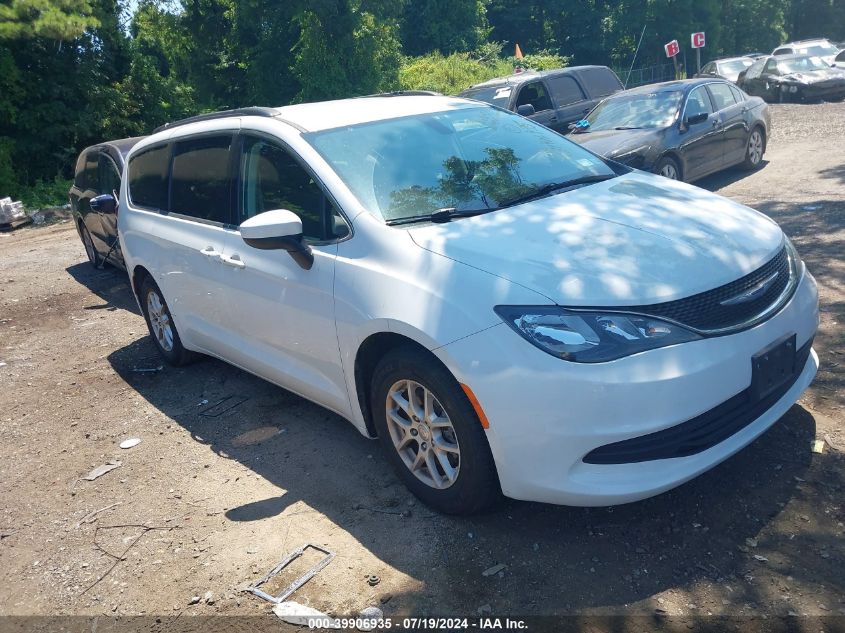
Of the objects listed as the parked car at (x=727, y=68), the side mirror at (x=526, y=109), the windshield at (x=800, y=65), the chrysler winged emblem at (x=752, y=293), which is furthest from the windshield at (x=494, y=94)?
the parked car at (x=727, y=68)

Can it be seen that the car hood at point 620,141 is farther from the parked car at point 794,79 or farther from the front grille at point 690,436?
the parked car at point 794,79

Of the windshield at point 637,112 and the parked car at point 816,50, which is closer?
the windshield at point 637,112

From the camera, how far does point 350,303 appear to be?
3.88 meters

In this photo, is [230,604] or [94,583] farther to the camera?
[94,583]

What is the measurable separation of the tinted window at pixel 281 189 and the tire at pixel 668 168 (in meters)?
6.50

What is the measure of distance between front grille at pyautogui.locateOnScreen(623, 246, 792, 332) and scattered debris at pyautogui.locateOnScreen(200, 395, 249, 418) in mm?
3180

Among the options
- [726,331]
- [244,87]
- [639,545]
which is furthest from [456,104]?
[244,87]

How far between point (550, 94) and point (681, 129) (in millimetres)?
4422

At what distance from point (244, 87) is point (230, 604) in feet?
84.9

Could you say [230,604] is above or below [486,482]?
below

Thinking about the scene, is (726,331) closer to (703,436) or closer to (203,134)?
(703,436)

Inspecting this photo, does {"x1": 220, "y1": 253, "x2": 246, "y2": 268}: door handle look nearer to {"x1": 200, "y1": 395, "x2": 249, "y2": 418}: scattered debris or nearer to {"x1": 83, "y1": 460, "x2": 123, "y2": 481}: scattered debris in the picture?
{"x1": 200, "y1": 395, "x2": 249, "y2": 418}: scattered debris

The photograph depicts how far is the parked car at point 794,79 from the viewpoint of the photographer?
2083 cm

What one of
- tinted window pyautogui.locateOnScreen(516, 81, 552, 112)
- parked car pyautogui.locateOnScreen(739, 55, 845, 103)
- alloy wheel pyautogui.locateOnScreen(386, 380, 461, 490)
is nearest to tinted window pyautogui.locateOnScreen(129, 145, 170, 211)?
alloy wheel pyautogui.locateOnScreen(386, 380, 461, 490)
